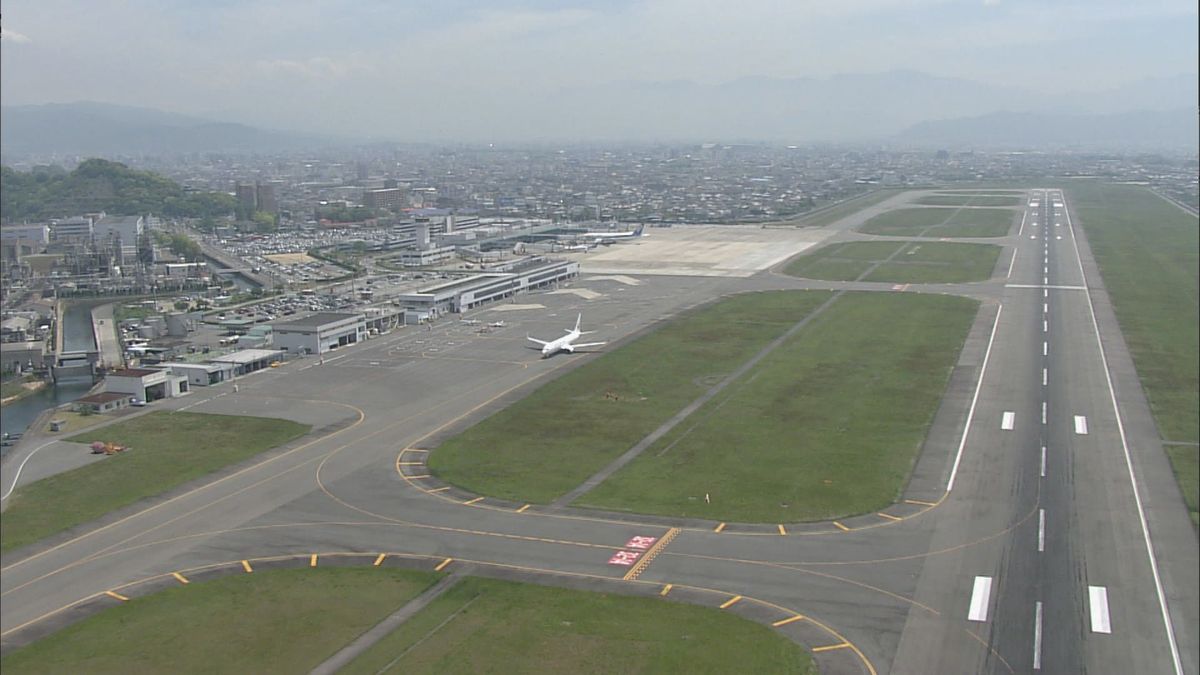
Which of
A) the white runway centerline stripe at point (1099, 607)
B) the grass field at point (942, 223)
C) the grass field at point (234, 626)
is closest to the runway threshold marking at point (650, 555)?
the grass field at point (234, 626)

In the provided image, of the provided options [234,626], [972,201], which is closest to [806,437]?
[234,626]

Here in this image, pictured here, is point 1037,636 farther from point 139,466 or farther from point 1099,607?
point 139,466

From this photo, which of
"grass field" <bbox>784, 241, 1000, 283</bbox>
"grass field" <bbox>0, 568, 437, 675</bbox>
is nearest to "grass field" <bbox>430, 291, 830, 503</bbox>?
"grass field" <bbox>0, 568, 437, 675</bbox>

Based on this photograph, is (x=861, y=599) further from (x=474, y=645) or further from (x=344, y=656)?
(x=344, y=656)

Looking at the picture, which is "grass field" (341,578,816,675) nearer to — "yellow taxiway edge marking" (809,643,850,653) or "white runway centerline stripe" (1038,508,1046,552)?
"yellow taxiway edge marking" (809,643,850,653)

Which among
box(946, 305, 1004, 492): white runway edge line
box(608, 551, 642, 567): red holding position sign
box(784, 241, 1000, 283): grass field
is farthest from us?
box(784, 241, 1000, 283): grass field

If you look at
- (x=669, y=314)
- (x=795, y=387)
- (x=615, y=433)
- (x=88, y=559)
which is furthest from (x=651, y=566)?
(x=669, y=314)
